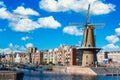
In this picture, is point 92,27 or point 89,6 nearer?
point 92,27

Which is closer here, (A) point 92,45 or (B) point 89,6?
(A) point 92,45

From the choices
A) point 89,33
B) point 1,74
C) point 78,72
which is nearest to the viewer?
point 1,74

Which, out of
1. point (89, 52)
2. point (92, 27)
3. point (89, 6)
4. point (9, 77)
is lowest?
point (9, 77)

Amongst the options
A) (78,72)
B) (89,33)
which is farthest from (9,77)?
(78,72)

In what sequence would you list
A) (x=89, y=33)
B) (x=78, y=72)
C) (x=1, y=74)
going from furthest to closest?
(x=78, y=72)
(x=89, y=33)
(x=1, y=74)

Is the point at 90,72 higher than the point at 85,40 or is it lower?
lower

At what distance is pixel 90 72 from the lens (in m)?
178

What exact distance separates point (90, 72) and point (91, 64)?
7378 millimetres

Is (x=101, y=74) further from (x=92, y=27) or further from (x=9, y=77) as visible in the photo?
(x=9, y=77)

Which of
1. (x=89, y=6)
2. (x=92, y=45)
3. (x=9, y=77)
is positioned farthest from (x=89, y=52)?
(x=9, y=77)

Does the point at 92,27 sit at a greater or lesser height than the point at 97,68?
greater

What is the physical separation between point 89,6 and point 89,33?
21.6 meters

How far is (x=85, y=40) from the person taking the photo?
584 ft

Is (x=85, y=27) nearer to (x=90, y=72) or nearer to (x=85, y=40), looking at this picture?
(x=85, y=40)
